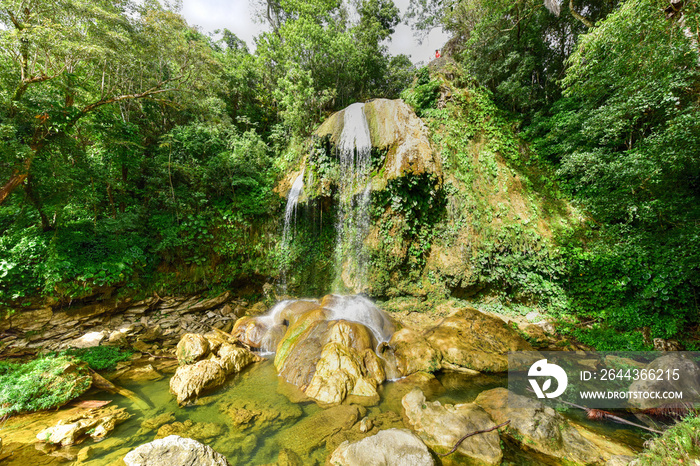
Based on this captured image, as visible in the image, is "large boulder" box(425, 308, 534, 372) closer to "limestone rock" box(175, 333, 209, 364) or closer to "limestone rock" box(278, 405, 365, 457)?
"limestone rock" box(278, 405, 365, 457)

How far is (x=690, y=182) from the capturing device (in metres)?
5.58

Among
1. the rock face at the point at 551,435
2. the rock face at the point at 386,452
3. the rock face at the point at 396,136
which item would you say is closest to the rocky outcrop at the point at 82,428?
the rock face at the point at 386,452

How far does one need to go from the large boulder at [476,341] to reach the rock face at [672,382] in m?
1.84

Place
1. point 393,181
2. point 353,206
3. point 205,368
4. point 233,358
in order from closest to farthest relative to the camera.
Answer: point 205,368 → point 233,358 → point 393,181 → point 353,206

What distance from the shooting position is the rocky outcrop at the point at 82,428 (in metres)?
3.30

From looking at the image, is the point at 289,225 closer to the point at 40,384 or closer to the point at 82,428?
the point at 40,384

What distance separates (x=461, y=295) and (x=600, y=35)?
759 cm

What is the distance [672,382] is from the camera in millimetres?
3943

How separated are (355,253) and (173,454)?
7046 millimetres

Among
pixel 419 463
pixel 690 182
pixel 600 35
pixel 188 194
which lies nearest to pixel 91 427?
pixel 419 463

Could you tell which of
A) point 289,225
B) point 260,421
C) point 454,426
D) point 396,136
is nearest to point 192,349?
point 260,421

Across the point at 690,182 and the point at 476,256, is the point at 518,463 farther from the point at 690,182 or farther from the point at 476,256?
the point at 690,182

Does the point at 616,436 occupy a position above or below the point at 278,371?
above

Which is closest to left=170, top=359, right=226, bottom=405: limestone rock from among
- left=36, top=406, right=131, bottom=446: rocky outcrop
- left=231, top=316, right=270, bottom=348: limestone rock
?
left=36, top=406, right=131, bottom=446: rocky outcrop
